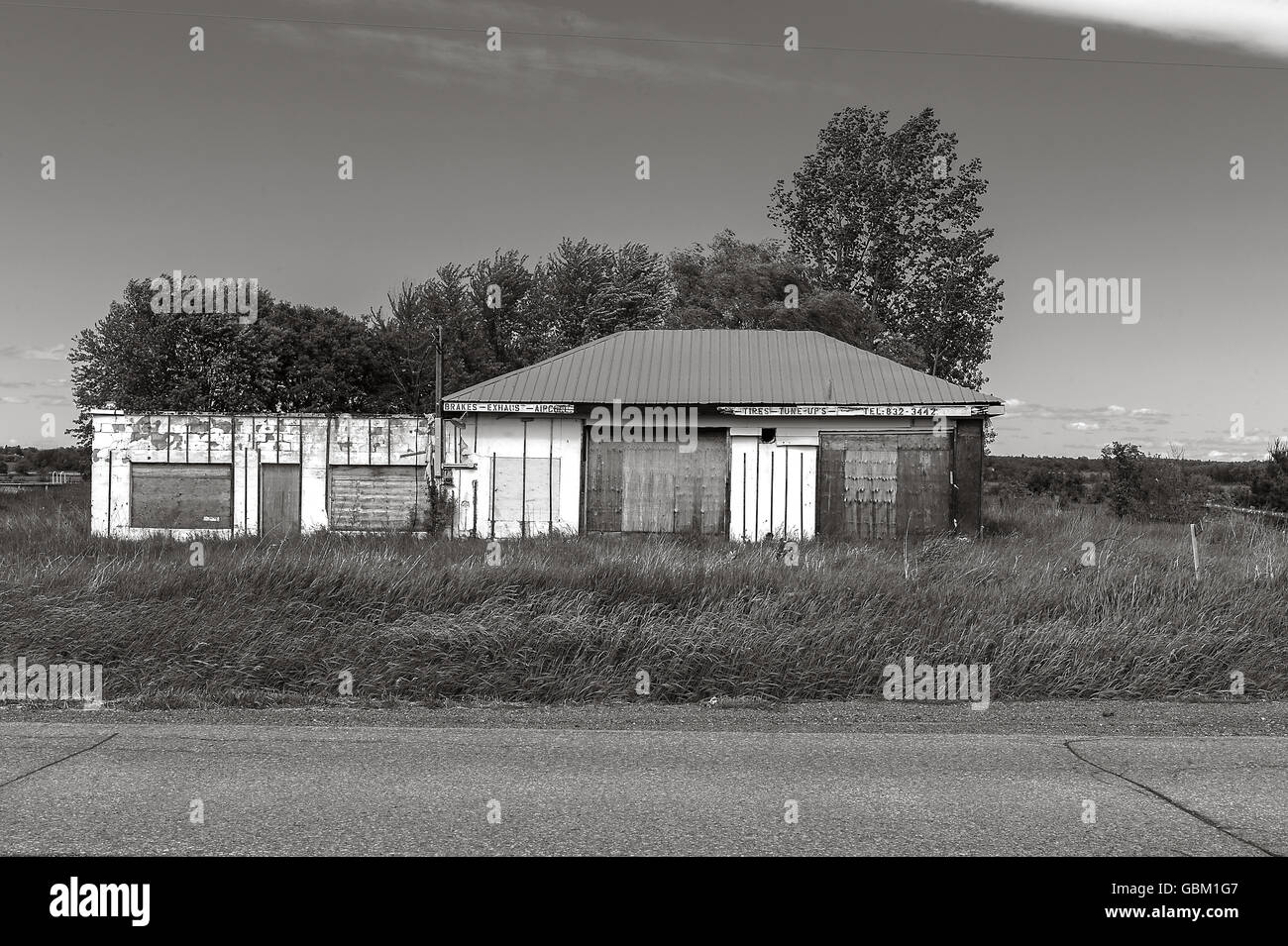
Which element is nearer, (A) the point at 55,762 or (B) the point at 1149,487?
(A) the point at 55,762

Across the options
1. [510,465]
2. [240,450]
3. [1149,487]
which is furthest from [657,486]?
[1149,487]

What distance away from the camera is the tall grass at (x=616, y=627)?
8.56 meters

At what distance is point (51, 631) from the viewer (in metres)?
8.94

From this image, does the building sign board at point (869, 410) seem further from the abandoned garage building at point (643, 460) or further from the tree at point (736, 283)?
the tree at point (736, 283)

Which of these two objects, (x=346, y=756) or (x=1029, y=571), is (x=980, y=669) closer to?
(x=1029, y=571)

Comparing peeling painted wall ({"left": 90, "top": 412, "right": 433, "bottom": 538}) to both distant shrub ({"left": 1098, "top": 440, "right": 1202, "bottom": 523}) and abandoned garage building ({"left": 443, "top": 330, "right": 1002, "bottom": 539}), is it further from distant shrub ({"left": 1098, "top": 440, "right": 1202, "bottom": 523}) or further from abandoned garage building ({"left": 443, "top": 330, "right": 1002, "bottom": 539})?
distant shrub ({"left": 1098, "top": 440, "right": 1202, "bottom": 523})

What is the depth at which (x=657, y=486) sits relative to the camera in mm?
20266

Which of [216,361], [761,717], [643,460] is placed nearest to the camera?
[761,717]

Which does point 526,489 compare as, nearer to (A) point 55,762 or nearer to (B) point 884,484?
(B) point 884,484

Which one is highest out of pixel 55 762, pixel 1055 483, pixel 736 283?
pixel 736 283

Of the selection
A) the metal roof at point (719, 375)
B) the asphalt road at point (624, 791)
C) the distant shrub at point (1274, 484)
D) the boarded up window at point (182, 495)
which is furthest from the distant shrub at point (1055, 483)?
the asphalt road at point (624, 791)

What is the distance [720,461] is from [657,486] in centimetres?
136

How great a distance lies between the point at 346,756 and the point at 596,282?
46.1 m
